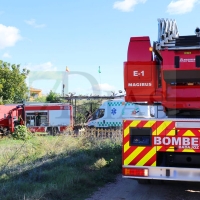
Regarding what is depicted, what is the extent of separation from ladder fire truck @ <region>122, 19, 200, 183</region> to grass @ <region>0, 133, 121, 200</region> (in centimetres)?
149

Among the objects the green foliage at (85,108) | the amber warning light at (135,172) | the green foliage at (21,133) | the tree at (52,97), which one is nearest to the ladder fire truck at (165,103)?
the amber warning light at (135,172)

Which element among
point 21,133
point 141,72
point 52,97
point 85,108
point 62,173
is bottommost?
point 21,133

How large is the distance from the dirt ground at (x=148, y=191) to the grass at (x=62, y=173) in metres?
0.32

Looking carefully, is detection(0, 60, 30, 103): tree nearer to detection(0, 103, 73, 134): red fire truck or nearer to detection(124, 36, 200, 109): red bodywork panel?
A: detection(0, 103, 73, 134): red fire truck

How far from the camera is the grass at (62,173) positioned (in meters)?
6.80

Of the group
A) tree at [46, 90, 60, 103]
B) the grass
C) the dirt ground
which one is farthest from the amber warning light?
tree at [46, 90, 60, 103]

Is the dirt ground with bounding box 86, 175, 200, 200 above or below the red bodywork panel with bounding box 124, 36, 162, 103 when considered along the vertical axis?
below

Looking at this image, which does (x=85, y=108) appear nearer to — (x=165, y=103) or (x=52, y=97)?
(x=52, y=97)

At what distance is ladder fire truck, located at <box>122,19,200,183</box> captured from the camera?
20.7 feet

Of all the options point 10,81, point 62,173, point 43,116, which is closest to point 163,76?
point 62,173

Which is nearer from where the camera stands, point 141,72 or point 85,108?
point 141,72

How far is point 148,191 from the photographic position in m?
7.47

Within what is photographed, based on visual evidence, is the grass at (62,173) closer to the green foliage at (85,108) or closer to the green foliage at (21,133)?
the green foliage at (21,133)

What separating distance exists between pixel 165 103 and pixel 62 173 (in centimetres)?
322
